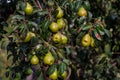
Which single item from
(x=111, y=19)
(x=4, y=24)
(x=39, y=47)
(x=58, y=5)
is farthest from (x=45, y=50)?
(x=111, y=19)

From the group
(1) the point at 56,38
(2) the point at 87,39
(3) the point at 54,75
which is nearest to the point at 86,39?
(2) the point at 87,39

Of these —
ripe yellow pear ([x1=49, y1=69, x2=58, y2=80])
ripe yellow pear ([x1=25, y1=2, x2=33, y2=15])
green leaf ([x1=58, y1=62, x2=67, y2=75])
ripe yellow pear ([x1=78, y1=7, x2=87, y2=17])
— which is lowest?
ripe yellow pear ([x1=49, y1=69, x2=58, y2=80])

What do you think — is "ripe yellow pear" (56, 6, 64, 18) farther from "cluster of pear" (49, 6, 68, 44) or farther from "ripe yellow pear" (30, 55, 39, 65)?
"ripe yellow pear" (30, 55, 39, 65)

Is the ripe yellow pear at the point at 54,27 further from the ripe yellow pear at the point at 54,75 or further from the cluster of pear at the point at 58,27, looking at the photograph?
the ripe yellow pear at the point at 54,75

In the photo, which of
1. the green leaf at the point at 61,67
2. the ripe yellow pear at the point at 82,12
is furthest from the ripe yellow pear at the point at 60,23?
the green leaf at the point at 61,67

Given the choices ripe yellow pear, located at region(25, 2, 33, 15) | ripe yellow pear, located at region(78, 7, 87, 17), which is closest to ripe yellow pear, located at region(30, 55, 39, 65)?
ripe yellow pear, located at region(25, 2, 33, 15)

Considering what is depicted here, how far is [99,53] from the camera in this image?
3309 mm

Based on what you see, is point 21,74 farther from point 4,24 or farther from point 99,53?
point 99,53

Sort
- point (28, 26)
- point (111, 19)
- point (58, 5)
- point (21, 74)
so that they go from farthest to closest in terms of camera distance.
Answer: point (111, 19) < point (21, 74) < point (58, 5) < point (28, 26)

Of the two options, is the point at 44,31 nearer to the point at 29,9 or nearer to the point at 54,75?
the point at 29,9

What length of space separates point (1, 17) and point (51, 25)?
2.87 feet

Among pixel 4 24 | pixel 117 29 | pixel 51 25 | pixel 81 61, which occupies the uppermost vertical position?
pixel 51 25

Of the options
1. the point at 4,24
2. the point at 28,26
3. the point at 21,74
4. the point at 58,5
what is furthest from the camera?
the point at 4,24

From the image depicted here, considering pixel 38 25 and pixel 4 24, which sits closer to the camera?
pixel 38 25
